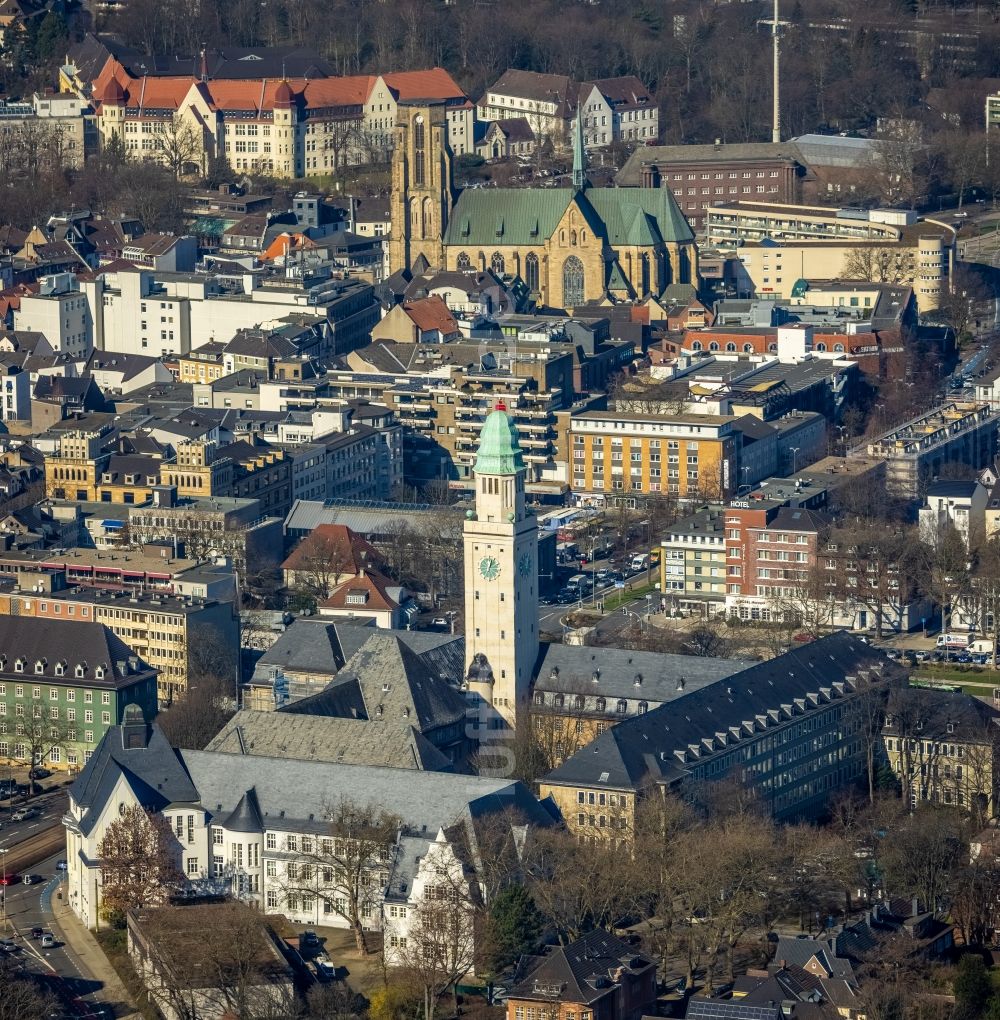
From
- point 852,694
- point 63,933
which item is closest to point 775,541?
point 852,694

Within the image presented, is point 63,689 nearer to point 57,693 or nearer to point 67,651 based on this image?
point 57,693

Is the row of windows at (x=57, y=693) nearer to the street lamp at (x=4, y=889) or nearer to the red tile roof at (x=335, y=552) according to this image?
the street lamp at (x=4, y=889)

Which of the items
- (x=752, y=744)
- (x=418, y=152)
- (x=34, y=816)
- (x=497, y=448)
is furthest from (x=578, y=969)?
(x=418, y=152)

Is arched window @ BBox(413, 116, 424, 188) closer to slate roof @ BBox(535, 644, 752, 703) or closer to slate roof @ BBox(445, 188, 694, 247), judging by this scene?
slate roof @ BBox(445, 188, 694, 247)

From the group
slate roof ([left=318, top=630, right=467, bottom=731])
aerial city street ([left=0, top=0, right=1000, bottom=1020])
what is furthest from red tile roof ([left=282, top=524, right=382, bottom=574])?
slate roof ([left=318, top=630, right=467, bottom=731])

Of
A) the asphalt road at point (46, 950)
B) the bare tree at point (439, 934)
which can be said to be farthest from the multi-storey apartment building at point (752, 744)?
the asphalt road at point (46, 950)

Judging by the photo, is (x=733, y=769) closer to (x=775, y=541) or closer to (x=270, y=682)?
(x=270, y=682)

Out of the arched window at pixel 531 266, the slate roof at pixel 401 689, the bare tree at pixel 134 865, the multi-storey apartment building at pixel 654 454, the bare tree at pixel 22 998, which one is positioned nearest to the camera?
the bare tree at pixel 22 998
